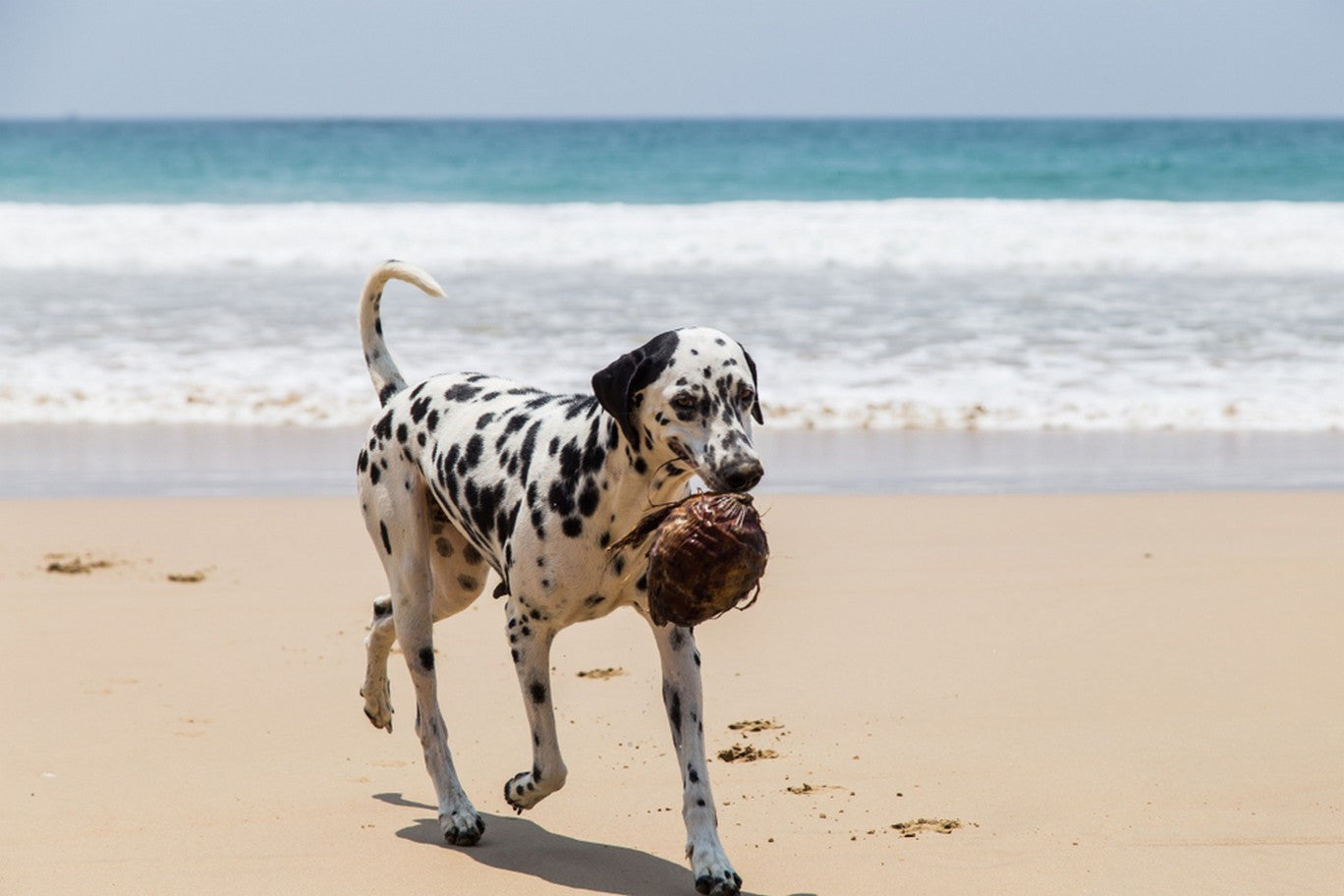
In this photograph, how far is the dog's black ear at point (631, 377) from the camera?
3.80m

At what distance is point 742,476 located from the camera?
3521mm

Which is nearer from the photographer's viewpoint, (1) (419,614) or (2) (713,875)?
(2) (713,875)

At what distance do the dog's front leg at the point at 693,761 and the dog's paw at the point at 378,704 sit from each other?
1338mm

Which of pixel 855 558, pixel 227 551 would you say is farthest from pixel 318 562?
pixel 855 558

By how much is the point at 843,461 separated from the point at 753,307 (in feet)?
23.1

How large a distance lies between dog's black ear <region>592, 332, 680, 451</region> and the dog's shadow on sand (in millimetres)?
1244

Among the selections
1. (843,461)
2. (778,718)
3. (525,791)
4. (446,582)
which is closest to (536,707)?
(525,791)

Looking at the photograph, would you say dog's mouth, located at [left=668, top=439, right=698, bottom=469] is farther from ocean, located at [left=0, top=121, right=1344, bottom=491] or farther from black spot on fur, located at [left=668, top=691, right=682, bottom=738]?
ocean, located at [left=0, top=121, right=1344, bottom=491]

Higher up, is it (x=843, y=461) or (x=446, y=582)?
(x=446, y=582)

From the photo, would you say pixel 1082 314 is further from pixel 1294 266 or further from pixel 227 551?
pixel 227 551

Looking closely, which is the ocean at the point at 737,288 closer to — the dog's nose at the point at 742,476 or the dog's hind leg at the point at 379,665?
the dog's hind leg at the point at 379,665

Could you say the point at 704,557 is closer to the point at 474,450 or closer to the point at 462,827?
the point at 474,450

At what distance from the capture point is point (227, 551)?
7699 mm

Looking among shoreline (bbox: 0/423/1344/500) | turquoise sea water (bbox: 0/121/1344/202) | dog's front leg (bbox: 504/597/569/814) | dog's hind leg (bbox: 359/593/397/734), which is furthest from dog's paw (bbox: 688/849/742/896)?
turquoise sea water (bbox: 0/121/1344/202)
